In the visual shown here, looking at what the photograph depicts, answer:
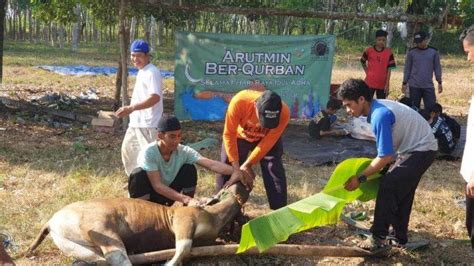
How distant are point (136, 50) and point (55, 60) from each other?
19.8 metres

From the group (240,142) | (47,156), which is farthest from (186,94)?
(240,142)

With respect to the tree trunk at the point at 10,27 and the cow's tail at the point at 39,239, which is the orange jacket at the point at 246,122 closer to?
the cow's tail at the point at 39,239

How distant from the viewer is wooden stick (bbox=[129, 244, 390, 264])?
4160 millimetres

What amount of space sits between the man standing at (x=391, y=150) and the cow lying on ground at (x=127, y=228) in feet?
4.02

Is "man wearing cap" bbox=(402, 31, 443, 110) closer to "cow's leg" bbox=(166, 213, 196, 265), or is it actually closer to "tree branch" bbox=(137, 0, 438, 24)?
"tree branch" bbox=(137, 0, 438, 24)

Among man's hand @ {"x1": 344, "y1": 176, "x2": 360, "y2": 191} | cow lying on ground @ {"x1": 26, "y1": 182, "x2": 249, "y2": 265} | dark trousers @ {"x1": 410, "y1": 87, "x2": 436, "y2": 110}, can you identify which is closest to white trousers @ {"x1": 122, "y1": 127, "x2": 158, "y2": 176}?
cow lying on ground @ {"x1": 26, "y1": 182, "x2": 249, "y2": 265}

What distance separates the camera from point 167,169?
5.01 m

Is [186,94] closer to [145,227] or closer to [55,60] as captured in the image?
[145,227]

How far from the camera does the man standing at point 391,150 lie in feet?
14.4

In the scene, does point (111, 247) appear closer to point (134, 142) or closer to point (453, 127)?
point (134, 142)

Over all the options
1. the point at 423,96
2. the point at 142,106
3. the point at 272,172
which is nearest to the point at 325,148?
the point at 423,96

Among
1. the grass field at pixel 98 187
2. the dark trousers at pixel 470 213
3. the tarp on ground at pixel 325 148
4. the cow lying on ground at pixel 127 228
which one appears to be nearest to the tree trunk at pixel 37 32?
the grass field at pixel 98 187

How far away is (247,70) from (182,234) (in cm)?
746

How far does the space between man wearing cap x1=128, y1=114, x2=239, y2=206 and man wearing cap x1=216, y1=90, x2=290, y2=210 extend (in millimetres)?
177
